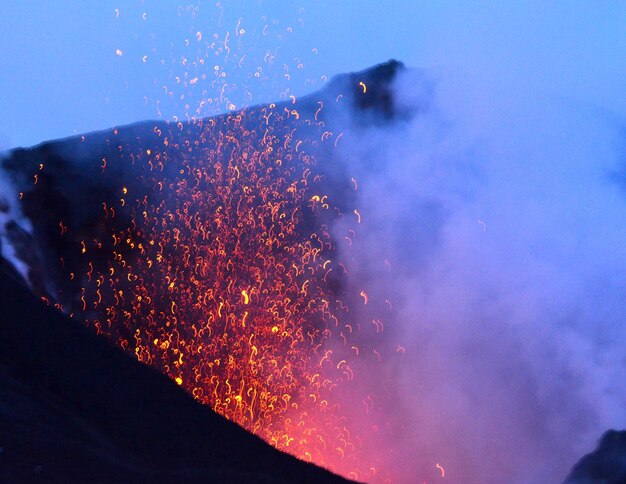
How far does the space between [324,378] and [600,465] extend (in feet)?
21.8

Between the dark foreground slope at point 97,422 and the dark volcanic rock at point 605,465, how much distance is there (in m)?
7.35

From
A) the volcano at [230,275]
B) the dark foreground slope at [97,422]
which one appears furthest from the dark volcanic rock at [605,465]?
the dark foreground slope at [97,422]

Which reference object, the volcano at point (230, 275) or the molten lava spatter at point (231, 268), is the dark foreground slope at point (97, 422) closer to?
the volcano at point (230, 275)

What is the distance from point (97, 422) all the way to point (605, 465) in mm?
10139

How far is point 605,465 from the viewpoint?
596 inches

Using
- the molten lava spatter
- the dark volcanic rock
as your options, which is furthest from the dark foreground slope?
the dark volcanic rock

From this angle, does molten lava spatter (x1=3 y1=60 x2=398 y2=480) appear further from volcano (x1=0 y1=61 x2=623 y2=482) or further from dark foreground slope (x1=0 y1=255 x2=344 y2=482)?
dark foreground slope (x1=0 y1=255 x2=344 y2=482)

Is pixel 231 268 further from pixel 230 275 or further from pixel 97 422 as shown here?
pixel 97 422

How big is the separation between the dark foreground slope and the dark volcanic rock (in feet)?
24.1

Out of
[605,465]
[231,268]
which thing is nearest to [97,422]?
[605,465]

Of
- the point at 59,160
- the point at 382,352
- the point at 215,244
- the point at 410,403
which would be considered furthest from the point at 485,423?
the point at 59,160

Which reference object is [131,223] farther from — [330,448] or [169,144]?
[330,448]

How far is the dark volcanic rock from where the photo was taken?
1456 centimetres

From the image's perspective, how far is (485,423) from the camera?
19812 millimetres
